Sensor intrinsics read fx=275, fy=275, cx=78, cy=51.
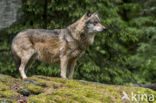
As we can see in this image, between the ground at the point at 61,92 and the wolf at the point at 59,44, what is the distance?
4.08 ft

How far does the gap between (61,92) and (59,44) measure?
247 centimetres

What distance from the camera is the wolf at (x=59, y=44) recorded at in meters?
7.48

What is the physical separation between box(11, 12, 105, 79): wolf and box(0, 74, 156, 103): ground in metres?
1.24

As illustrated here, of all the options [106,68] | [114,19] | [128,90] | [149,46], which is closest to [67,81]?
[128,90]

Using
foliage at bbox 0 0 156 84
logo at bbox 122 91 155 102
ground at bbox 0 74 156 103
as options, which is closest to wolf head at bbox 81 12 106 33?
ground at bbox 0 74 156 103

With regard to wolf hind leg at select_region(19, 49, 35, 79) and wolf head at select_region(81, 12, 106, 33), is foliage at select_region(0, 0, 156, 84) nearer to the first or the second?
wolf hind leg at select_region(19, 49, 35, 79)

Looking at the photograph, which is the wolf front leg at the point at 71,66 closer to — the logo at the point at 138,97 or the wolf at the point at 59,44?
the wolf at the point at 59,44

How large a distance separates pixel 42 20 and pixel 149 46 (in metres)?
5.57

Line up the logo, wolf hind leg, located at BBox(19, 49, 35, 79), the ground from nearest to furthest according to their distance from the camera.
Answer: the ground
the logo
wolf hind leg, located at BBox(19, 49, 35, 79)

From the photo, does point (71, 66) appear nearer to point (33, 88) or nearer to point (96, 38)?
point (33, 88)

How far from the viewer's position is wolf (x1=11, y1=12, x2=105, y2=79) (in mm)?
7480

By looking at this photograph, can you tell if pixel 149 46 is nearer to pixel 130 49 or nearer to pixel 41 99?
pixel 130 49

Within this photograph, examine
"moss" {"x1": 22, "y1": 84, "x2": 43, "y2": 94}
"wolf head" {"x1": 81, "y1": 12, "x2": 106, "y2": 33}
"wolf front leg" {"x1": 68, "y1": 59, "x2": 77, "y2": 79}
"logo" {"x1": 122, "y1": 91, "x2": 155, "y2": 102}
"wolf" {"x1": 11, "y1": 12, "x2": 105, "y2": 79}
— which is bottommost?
"logo" {"x1": 122, "y1": 91, "x2": 155, "y2": 102}

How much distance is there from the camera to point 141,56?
1368 cm
